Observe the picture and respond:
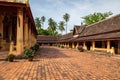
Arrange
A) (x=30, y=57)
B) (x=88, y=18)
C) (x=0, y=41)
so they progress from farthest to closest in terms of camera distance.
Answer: (x=88, y=18), (x=0, y=41), (x=30, y=57)

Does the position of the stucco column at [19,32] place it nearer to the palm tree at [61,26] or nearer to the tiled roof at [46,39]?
the tiled roof at [46,39]

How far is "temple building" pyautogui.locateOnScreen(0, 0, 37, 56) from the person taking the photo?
13659 millimetres

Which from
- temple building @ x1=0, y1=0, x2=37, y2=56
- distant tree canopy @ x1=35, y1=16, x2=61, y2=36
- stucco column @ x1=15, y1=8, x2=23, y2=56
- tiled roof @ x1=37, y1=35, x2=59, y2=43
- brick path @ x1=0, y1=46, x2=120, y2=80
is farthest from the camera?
distant tree canopy @ x1=35, y1=16, x2=61, y2=36

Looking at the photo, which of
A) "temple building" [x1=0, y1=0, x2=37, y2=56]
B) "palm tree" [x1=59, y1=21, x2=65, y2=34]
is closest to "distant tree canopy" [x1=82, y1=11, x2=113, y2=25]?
"palm tree" [x1=59, y1=21, x2=65, y2=34]

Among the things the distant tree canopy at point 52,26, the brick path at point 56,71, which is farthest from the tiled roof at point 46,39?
the brick path at point 56,71

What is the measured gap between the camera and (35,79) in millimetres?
7031

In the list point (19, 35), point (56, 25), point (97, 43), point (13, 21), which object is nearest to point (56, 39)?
point (56, 25)

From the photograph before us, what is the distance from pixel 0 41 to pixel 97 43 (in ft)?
66.6

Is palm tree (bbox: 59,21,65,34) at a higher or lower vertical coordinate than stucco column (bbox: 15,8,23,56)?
higher

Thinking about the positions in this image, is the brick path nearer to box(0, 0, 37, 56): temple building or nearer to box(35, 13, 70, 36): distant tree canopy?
box(0, 0, 37, 56): temple building

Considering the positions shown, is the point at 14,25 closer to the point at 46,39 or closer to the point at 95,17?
the point at 95,17

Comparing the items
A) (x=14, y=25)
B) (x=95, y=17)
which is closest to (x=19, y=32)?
(x=14, y=25)

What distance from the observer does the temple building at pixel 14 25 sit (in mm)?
13659

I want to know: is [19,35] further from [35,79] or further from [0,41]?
[35,79]
